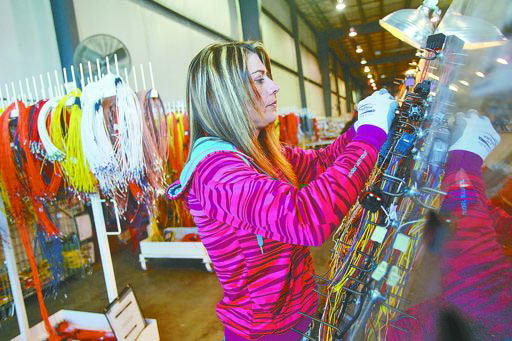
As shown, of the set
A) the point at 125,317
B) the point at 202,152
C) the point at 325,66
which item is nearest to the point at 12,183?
the point at 125,317

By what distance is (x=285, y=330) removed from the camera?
0.80 m

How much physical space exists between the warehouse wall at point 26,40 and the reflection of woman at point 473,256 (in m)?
3.32

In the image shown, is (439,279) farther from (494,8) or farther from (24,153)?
(24,153)

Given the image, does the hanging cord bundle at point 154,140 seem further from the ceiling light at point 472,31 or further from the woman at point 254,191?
the ceiling light at point 472,31

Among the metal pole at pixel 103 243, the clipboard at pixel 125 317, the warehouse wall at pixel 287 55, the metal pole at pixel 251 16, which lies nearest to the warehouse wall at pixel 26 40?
the metal pole at pixel 103 243

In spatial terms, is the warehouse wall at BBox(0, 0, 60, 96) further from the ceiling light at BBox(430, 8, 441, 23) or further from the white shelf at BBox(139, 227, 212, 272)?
the ceiling light at BBox(430, 8, 441, 23)

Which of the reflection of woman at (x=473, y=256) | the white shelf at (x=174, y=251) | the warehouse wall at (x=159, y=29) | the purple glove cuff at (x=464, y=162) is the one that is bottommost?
the white shelf at (x=174, y=251)

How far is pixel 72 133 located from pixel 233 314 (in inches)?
54.9

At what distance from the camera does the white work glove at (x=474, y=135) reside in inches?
13.6

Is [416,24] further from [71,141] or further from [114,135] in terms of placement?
[71,141]

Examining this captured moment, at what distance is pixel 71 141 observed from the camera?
1728mm

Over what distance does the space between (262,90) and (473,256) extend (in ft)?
1.85

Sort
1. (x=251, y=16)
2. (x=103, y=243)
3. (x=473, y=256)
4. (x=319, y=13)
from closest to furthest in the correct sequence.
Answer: (x=473, y=256) < (x=103, y=243) < (x=319, y=13) < (x=251, y=16)

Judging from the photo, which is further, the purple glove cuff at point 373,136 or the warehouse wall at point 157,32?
the warehouse wall at point 157,32
